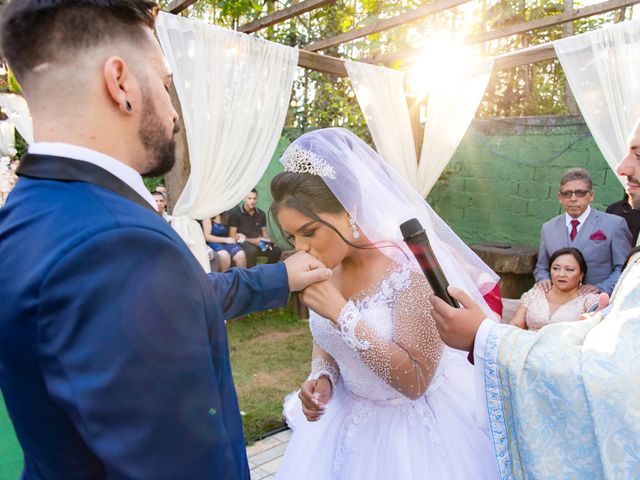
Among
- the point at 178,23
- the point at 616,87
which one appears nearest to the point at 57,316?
the point at 178,23

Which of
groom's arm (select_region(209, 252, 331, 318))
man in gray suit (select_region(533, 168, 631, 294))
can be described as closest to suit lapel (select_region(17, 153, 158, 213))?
groom's arm (select_region(209, 252, 331, 318))

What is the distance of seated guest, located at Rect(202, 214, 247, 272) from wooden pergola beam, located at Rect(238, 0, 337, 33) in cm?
274

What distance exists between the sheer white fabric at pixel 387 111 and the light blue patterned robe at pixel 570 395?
549 centimetres

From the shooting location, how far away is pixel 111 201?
864mm

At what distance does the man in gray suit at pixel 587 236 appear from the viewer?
15.1ft

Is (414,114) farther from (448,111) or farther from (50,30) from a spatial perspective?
(50,30)

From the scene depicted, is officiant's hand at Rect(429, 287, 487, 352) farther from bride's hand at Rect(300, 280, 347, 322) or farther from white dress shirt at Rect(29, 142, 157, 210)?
white dress shirt at Rect(29, 142, 157, 210)

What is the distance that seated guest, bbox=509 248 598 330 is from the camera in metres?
4.30

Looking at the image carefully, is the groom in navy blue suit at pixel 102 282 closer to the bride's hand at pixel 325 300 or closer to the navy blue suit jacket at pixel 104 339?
the navy blue suit jacket at pixel 104 339

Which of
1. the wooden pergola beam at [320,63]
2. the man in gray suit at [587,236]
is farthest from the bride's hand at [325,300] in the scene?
the wooden pergola beam at [320,63]

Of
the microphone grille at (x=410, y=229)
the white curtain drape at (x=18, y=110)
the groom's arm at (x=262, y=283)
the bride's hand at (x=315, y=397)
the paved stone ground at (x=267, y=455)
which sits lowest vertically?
the paved stone ground at (x=267, y=455)

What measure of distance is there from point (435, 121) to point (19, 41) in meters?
6.58

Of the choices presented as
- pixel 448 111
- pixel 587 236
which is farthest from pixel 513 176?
pixel 587 236

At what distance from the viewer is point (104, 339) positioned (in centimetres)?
74
